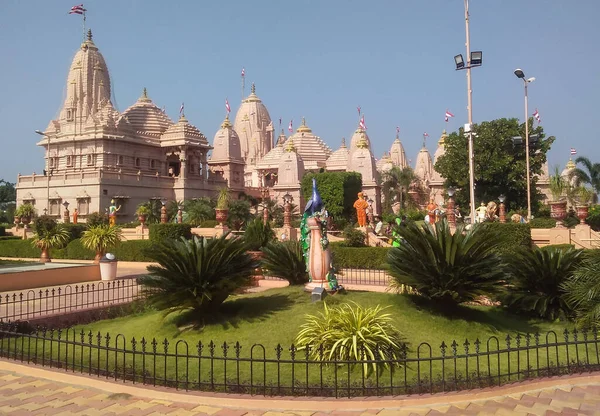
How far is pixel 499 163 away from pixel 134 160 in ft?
118

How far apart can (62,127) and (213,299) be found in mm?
51187

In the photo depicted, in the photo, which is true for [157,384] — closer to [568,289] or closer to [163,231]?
[568,289]

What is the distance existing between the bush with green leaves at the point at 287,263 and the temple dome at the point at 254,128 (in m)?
67.0

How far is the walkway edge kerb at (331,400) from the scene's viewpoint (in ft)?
21.1

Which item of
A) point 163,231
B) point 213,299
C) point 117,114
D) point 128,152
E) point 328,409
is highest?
point 117,114

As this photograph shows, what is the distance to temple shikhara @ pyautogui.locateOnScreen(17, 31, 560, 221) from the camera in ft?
149

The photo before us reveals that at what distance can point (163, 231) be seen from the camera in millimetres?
25016

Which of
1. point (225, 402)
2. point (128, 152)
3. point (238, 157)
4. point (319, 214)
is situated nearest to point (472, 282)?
point (319, 214)

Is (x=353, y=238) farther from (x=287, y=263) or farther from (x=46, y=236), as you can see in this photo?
(x=46, y=236)

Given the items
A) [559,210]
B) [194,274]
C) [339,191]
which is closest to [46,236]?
[194,274]

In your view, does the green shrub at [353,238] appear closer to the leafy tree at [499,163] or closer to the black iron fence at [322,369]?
the black iron fence at [322,369]

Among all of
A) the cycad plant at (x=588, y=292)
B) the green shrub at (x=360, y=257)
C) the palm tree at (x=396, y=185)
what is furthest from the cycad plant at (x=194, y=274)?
the palm tree at (x=396, y=185)

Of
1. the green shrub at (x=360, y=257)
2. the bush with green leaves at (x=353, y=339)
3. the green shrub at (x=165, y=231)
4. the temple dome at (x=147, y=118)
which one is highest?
the temple dome at (x=147, y=118)

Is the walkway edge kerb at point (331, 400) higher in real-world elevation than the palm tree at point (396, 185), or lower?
lower
